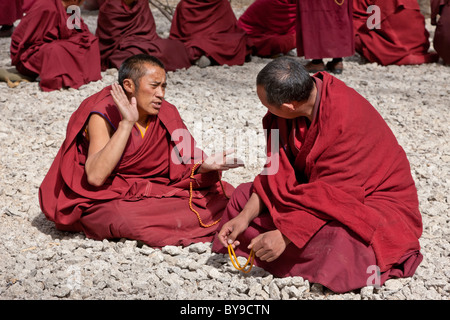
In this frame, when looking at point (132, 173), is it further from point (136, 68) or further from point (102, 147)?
point (136, 68)

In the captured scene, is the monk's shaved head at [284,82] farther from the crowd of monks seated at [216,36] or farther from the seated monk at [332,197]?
the crowd of monks seated at [216,36]

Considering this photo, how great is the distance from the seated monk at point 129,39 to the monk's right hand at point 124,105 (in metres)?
3.57

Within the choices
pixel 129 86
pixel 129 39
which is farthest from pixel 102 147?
pixel 129 39

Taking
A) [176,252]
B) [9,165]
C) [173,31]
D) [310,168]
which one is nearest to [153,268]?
[176,252]

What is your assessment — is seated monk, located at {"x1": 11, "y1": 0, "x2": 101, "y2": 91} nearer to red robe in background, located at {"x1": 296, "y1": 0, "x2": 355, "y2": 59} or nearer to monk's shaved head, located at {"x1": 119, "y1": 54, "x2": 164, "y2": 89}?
red robe in background, located at {"x1": 296, "y1": 0, "x2": 355, "y2": 59}

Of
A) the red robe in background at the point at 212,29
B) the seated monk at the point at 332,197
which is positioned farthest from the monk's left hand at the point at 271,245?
the red robe in background at the point at 212,29

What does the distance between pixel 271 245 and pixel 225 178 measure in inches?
69.7

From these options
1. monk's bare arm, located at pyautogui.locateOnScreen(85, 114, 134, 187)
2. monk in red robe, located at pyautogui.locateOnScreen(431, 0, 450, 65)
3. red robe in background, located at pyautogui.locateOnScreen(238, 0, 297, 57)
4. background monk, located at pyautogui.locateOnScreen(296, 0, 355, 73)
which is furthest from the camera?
red robe in background, located at pyautogui.locateOnScreen(238, 0, 297, 57)

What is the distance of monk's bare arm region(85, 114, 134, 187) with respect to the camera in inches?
142

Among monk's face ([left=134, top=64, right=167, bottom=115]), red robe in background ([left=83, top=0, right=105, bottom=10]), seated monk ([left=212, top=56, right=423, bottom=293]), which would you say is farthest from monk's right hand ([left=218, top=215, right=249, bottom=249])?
red robe in background ([left=83, top=0, right=105, bottom=10])

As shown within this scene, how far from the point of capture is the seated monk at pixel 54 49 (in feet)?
21.7

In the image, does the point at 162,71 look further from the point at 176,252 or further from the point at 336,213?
the point at 336,213

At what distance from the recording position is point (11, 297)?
3.11 meters

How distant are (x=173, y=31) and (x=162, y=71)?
428 centimetres
